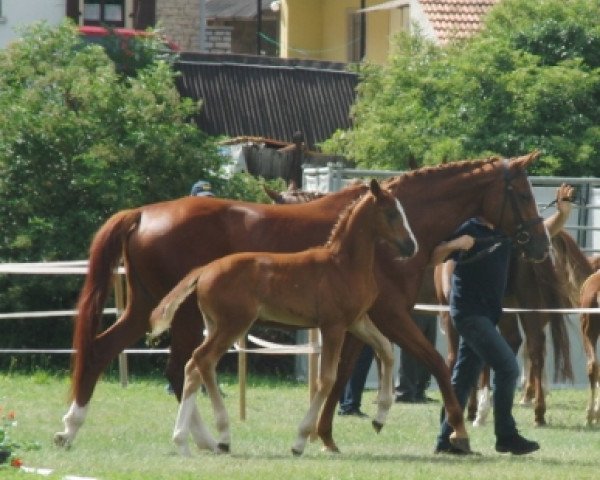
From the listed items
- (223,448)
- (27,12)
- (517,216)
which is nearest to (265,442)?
(223,448)

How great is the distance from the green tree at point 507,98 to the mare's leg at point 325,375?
464 inches

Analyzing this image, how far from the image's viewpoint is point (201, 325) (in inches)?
530

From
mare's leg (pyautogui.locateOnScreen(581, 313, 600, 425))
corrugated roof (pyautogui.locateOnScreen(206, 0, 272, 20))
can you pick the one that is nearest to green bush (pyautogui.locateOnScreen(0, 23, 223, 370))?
mare's leg (pyautogui.locateOnScreen(581, 313, 600, 425))

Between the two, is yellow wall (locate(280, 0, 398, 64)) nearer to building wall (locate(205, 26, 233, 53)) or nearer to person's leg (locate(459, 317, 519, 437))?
building wall (locate(205, 26, 233, 53))

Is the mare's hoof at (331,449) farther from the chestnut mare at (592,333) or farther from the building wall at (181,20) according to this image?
the building wall at (181,20)

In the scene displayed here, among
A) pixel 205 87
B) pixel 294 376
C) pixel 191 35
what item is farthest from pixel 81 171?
pixel 191 35

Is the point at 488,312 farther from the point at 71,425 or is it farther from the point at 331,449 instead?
the point at 71,425

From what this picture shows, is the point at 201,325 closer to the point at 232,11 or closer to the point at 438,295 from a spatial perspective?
the point at 438,295

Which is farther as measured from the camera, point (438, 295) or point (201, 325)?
point (438, 295)

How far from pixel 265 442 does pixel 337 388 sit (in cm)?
70

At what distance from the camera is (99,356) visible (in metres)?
13.4

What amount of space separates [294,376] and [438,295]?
→ 13.9ft

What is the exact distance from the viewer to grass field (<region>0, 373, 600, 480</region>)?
11523mm

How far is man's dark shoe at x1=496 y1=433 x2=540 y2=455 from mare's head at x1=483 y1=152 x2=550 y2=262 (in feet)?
4.67
